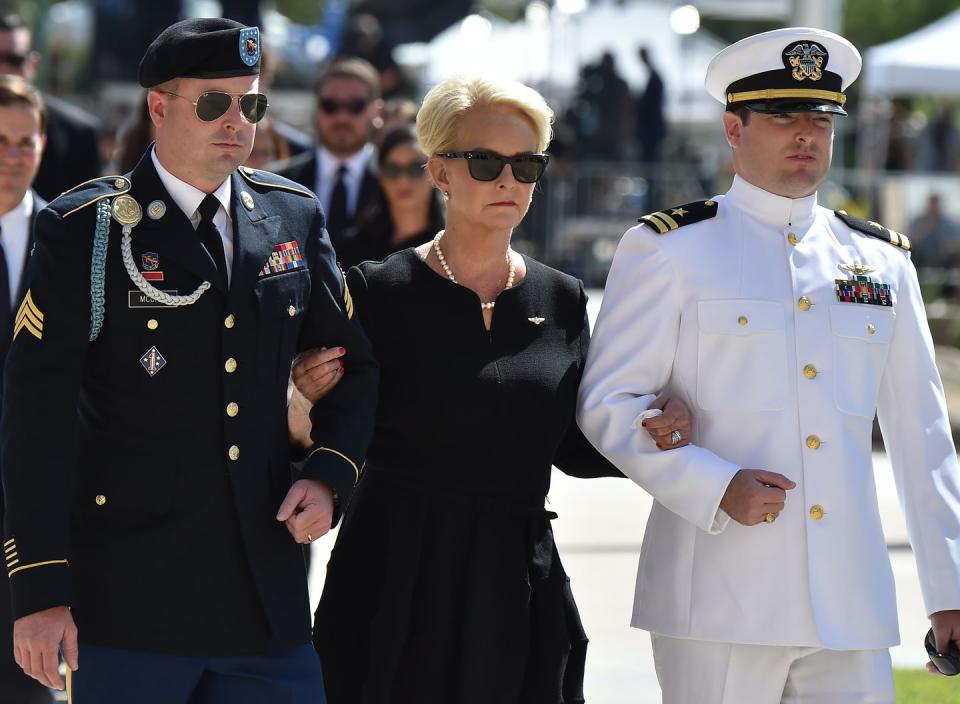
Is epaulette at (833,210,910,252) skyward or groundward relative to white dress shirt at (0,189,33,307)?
skyward

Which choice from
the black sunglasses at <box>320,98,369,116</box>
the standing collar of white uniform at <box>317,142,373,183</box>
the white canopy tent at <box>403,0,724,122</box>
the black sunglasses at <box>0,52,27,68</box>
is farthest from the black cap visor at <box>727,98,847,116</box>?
the white canopy tent at <box>403,0,724,122</box>

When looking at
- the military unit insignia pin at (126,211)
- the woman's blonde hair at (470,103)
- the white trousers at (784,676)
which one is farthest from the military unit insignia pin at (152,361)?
the white trousers at (784,676)

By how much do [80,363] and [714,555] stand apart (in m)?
1.48

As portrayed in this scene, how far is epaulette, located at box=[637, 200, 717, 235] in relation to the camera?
3770 mm

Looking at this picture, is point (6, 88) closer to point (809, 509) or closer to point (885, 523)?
point (809, 509)

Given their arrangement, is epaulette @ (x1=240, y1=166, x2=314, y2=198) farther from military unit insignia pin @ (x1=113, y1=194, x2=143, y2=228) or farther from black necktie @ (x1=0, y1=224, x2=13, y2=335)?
black necktie @ (x1=0, y1=224, x2=13, y2=335)

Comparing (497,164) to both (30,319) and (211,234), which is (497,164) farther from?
(30,319)

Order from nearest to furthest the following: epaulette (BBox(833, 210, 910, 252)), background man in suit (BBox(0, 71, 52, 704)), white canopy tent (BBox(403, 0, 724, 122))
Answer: epaulette (BBox(833, 210, 910, 252))
background man in suit (BBox(0, 71, 52, 704))
white canopy tent (BBox(403, 0, 724, 122))

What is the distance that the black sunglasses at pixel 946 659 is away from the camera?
143 inches

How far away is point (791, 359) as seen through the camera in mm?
3670

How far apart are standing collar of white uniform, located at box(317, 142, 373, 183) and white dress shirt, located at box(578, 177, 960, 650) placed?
340 centimetres

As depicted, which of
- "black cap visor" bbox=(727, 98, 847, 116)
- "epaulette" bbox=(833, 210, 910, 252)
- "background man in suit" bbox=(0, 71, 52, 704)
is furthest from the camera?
"background man in suit" bbox=(0, 71, 52, 704)

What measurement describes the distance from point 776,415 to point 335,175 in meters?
3.71

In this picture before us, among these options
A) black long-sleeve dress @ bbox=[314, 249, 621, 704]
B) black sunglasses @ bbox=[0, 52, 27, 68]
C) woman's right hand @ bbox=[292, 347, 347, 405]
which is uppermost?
black sunglasses @ bbox=[0, 52, 27, 68]
